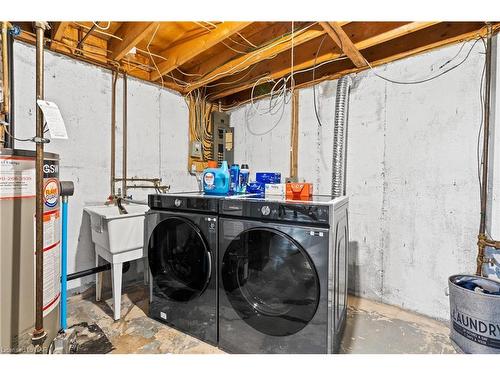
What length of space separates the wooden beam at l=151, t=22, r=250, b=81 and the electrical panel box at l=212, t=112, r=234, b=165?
84 centimetres

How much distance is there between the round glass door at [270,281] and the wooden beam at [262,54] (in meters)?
1.51

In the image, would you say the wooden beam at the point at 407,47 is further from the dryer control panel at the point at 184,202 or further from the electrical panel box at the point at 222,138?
the dryer control panel at the point at 184,202

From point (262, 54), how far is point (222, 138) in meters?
1.26

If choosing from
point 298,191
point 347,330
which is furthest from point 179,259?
point 347,330

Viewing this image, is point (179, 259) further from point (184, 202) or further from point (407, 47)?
point (407, 47)

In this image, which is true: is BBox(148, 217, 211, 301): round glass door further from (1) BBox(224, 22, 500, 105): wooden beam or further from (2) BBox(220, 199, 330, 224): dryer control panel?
(1) BBox(224, 22, 500, 105): wooden beam

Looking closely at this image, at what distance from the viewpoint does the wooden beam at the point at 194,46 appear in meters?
1.84

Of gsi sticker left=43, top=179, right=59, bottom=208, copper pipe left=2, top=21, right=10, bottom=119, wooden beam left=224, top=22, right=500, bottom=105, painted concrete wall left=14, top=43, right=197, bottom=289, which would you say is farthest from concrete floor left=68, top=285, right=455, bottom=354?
wooden beam left=224, top=22, right=500, bottom=105

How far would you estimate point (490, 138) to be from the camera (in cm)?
172

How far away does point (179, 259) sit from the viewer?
1.76m

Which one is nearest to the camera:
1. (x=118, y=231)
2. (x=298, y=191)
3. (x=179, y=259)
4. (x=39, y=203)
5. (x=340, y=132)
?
(x=39, y=203)
